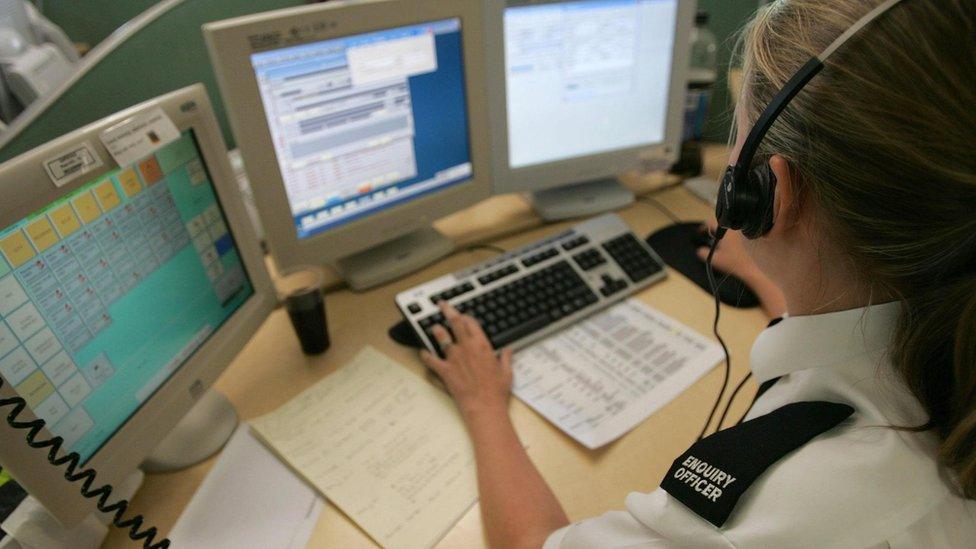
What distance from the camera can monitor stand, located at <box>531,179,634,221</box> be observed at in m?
1.27

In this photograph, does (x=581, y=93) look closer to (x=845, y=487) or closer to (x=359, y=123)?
(x=359, y=123)

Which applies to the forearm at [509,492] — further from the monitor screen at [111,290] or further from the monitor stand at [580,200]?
the monitor stand at [580,200]

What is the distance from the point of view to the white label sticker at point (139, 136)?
58cm

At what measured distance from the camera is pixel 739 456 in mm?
487

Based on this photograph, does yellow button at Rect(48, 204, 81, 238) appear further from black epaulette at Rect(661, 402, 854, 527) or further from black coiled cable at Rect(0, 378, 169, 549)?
black epaulette at Rect(661, 402, 854, 527)

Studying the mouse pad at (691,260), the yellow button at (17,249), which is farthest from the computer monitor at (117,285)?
the mouse pad at (691,260)

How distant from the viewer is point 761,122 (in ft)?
1.52

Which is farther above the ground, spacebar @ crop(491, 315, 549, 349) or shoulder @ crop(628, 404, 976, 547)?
shoulder @ crop(628, 404, 976, 547)

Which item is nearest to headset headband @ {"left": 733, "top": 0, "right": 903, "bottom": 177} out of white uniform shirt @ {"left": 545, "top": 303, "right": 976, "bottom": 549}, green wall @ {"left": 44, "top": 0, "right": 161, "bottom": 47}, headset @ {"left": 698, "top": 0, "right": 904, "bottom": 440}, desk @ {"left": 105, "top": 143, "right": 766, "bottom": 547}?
headset @ {"left": 698, "top": 0, "right": 904, "bottom": 440}

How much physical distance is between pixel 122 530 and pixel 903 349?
0.85 meters

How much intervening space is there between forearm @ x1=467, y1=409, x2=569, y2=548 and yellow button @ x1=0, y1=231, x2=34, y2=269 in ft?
1.70

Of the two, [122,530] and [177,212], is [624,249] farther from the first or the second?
[122,530]

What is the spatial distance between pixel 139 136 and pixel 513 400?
574mm

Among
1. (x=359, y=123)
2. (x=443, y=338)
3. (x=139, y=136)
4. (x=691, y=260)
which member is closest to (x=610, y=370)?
(x=443, y=338)
